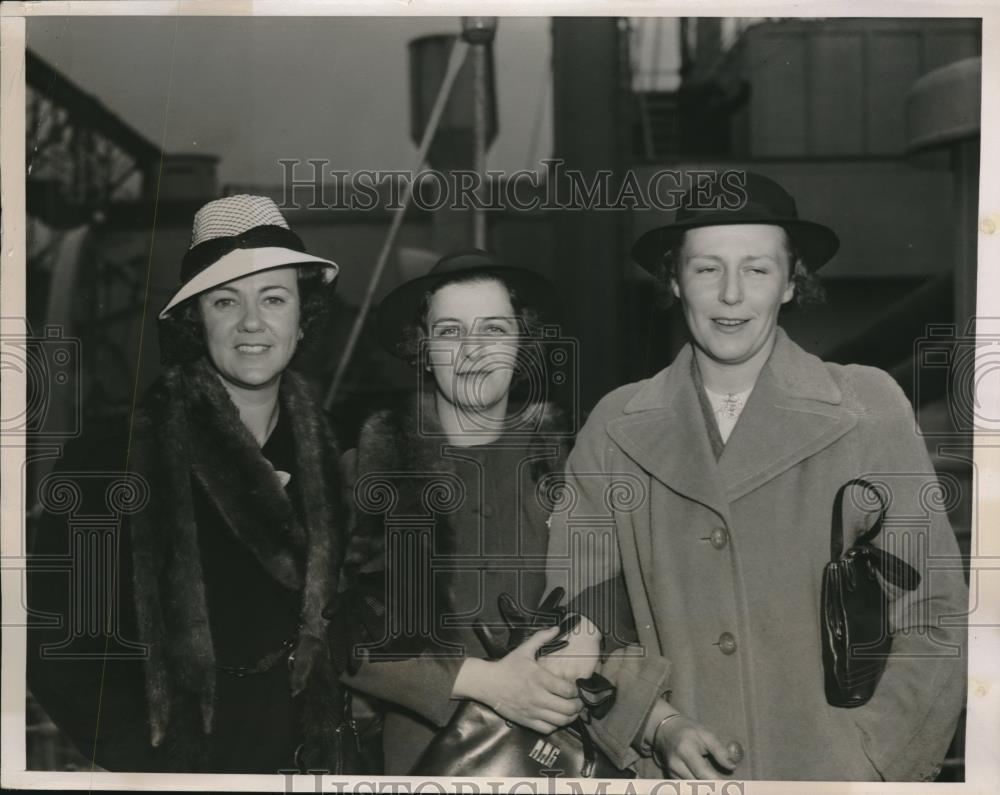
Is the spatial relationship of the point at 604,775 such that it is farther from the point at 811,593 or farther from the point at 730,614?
the point at 811,593

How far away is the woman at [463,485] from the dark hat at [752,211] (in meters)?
0.46

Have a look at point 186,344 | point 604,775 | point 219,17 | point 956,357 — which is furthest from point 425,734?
point 219,17

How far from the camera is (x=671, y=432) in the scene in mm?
3068

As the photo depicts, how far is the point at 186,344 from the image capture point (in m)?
3.12

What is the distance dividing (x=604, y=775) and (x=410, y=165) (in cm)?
182

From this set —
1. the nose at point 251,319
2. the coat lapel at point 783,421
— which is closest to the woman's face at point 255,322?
the nose at point 251,319

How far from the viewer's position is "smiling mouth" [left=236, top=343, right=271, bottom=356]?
3109 millimetres

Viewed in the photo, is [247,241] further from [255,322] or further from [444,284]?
[444,284]

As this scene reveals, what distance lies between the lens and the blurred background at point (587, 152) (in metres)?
3.05

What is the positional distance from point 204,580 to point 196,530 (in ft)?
0.47

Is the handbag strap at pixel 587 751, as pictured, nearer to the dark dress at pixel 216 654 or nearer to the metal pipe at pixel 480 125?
the dark dress at pixel 216 654

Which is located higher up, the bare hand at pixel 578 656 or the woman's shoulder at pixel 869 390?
the woman's shoulder at pixel 869 390

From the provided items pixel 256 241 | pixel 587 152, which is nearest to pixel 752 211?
pixel 587 152

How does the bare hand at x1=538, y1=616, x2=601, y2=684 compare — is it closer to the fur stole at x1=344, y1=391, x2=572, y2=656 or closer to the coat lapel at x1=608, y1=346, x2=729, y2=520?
the fur stole at x1=344, y1=391, x2=572, y2=656
